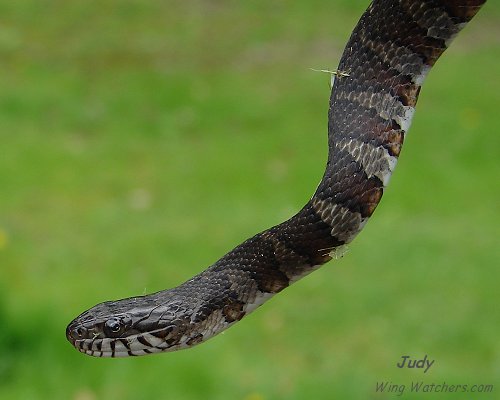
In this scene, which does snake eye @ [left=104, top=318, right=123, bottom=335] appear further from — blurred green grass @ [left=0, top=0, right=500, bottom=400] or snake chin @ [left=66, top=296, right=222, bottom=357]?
blurred green grass @ [left=0, top=0, right=500, bottom=400]

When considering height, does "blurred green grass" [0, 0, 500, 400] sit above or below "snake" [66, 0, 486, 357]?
below

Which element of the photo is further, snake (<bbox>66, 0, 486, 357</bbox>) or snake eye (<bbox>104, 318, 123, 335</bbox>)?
snake eye (<bbox>104, 318, 123, 335</bbox>)

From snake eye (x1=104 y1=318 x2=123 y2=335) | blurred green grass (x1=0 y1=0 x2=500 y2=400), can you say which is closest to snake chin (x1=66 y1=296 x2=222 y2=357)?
snake eye (x1=104 y1=318 x2=123 y2=335)

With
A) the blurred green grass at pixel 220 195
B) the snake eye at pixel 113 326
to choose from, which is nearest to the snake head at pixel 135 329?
the snake eye at pixel 113 326

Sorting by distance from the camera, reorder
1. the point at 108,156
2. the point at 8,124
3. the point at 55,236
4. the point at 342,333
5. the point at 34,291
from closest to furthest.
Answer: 1. the point at 34,291
2. the point at 342,333
3. the point at 55,236
4. the point at 108,156
5. the point at 8,124

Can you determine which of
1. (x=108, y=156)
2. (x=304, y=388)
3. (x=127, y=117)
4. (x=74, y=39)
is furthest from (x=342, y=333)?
(x=74, y=39)

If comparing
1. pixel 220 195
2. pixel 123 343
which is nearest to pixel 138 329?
pixel 123 343

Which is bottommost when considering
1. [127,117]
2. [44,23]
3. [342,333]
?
[342,333]

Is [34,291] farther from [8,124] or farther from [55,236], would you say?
[8,124]

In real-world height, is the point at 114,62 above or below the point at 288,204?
above
